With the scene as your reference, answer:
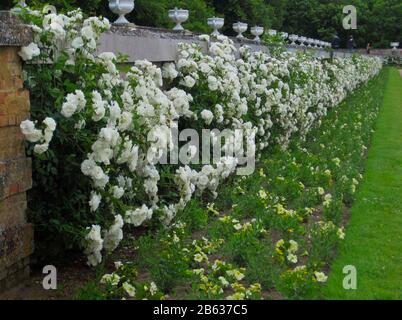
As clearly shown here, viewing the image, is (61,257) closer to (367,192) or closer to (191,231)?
(191,231)

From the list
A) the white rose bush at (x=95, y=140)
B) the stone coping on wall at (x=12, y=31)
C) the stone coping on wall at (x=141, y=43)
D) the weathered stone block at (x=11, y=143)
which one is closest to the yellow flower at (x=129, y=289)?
the white rose bush at (x=95, y=140)

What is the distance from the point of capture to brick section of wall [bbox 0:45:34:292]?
3.39 metres

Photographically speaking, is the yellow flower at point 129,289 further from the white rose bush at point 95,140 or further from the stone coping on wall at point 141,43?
the stone coping on wall at point 141,43

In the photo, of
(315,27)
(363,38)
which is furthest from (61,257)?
(363,38)

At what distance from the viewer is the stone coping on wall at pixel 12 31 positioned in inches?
131

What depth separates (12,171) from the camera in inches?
135

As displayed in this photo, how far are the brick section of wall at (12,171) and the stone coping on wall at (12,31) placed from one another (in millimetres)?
43

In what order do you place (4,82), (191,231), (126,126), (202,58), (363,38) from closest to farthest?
(4,82) < (126,126) < (191,231) < (202,58) < (363,38)

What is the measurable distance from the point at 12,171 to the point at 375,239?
2.83m

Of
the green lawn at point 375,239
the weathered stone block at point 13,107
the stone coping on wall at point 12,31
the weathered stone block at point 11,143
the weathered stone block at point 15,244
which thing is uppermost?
the stone coping on wall at point 12,31

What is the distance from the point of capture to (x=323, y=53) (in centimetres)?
1578

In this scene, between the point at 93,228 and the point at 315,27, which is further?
the point at 315,27

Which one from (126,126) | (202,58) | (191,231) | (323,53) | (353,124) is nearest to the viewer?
(126,126)
